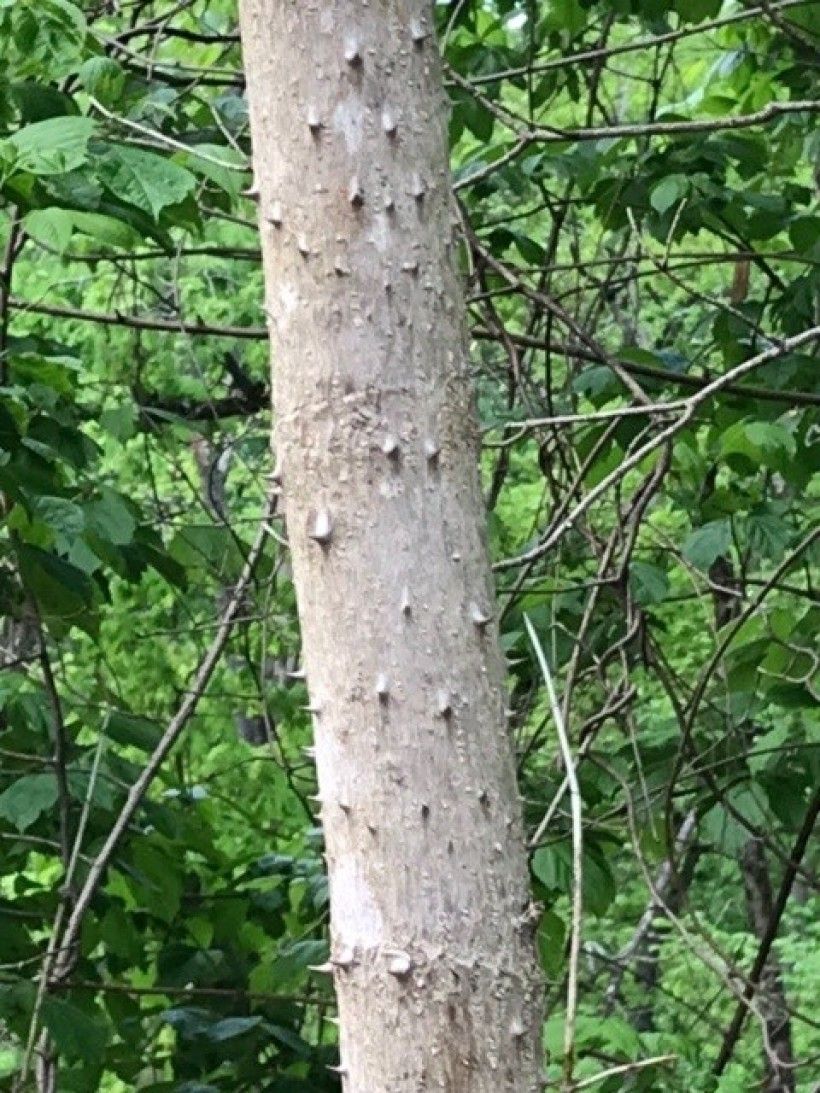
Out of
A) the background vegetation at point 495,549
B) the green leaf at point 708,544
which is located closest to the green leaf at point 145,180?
the background vegetation at point 495,549

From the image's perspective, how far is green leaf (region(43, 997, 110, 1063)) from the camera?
2.67 metres

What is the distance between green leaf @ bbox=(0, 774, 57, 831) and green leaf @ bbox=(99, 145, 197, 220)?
1.15 meters

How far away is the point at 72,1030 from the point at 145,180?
4.72 feet

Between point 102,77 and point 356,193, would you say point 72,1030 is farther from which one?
point 356,193

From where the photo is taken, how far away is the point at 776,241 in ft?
14.0

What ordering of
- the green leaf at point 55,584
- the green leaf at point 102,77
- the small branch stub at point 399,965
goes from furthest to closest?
the green leaf at point 55,584 < the green leaf at point 102,77 < the small branch stub at point 399,965

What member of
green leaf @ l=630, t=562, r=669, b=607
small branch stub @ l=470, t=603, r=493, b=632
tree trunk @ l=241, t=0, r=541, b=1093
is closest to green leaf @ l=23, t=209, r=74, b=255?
tree trunk @ l=241, t=0, r=541, b=1093

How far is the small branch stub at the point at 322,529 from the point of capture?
144cm

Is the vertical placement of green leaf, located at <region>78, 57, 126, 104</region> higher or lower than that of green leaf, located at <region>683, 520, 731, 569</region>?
higher

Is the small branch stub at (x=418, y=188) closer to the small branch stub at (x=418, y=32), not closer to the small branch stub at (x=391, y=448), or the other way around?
the small branch stub at (x=418, y=32)

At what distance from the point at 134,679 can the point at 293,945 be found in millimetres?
1880

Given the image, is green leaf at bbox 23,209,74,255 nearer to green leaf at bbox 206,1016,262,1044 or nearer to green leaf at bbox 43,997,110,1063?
green leaf at bbox 43,997,110,1063

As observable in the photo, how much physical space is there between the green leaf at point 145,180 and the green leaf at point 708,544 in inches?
49.5

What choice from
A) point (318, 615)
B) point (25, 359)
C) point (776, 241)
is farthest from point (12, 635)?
point (318, 615)
